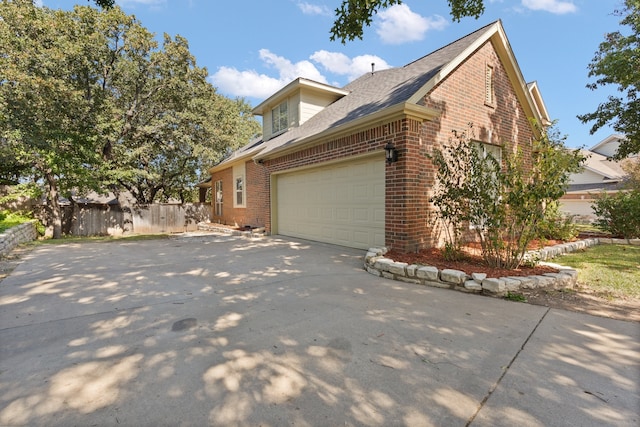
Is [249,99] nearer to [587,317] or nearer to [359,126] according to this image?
[359,126]

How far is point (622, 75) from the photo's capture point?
1078 centimetres

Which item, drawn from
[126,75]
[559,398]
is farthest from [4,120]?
[559,398]

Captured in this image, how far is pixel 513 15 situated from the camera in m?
9.10

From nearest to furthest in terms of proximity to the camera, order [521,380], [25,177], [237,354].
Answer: [521,380] < [237,354] < [25,177]

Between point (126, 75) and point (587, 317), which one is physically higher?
point (126, 75)

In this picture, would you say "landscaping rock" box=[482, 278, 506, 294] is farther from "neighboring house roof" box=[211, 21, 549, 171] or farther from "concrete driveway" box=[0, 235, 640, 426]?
"neighboring house roof" box=[211, 21, 549, 171]

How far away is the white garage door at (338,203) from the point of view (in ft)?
23.2

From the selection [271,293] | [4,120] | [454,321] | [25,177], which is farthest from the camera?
[25,177]

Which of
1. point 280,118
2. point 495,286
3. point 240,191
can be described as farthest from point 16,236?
point 495,286

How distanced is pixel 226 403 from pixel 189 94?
14.6m

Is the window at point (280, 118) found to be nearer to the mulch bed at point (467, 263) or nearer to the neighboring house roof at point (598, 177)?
the mulch bed at point (467, 263)

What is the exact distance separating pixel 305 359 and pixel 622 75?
15.1 meters

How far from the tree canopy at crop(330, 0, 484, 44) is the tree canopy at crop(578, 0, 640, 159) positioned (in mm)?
8046

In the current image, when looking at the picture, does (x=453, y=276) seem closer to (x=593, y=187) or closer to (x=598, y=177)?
(x=593, y=187)
